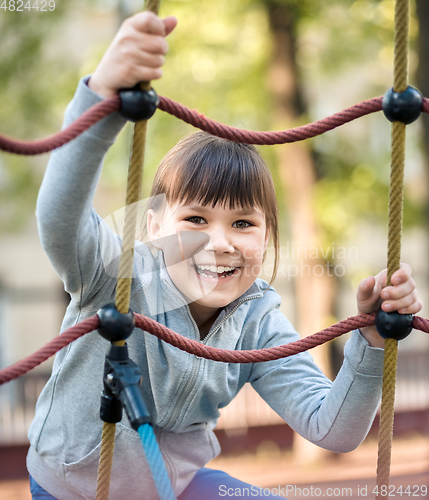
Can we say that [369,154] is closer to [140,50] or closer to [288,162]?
[288,162]

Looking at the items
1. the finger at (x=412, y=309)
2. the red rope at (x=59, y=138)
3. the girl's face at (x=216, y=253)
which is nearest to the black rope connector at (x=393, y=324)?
the finger at (x=412, y=309)

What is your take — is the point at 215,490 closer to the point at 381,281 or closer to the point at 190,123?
the point at 381,281

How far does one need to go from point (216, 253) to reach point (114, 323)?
26 centimetres

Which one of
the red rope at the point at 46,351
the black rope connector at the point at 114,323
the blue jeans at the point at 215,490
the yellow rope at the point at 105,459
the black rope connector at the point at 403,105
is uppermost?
the black rope connector at the point at 403,105

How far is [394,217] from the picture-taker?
0.82 metres

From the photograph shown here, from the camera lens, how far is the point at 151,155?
346cm

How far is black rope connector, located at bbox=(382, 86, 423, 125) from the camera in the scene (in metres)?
0.81

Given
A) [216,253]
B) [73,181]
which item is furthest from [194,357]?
[73,181]

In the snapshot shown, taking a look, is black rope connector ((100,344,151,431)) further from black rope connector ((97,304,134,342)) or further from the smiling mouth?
the smiling mouth

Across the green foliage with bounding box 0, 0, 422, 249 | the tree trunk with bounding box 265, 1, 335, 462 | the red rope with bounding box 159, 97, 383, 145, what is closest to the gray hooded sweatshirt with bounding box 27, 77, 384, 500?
the red rope with bounding box 159, 97, 383, 145

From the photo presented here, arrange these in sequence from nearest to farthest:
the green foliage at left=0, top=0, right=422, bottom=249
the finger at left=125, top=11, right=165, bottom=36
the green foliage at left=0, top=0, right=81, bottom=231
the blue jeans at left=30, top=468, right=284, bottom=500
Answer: the finger at left=125, top=11, right=165, bottom=36, the blue jeans at left=30, top=468, right=284, bottom=500, the green foliage at left=0, top=0, right=422, bottom=249, the green foliage at left=0, top=0, right=81, bottom=231

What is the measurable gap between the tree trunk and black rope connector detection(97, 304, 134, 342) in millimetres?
3153

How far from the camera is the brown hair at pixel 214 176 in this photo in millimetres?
960

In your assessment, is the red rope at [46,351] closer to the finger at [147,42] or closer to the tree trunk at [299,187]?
the finger at [147,42]
